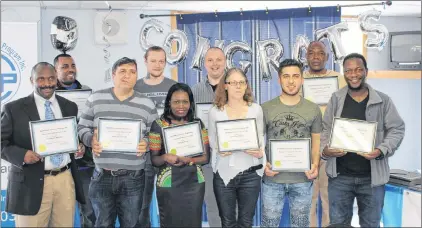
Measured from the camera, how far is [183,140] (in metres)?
2.88

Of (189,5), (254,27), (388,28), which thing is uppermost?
(189,5)

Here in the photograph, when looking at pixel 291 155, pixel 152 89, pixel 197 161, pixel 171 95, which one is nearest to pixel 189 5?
pixel 152 89

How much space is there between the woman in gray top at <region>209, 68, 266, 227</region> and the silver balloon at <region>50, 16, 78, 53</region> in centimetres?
193

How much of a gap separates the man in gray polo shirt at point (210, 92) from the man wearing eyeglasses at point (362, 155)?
94 centimetres

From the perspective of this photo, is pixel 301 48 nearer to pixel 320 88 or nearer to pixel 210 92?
pixel 320 88

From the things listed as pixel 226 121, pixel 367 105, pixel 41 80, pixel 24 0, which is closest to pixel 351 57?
pixel 367 105

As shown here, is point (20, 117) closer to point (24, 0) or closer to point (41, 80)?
point (41, 80)

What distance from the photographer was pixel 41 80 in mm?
2885

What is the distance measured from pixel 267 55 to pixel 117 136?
206 centimetres

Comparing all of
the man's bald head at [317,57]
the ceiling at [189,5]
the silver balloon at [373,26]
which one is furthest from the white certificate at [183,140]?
the ceiling at [189,5]

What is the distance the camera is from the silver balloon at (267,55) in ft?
13.9

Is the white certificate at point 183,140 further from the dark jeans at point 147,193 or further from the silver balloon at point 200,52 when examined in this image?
the silver balloon at point 200,52

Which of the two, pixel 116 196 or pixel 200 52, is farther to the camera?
pixel 200 52

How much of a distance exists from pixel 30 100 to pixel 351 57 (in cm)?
235
